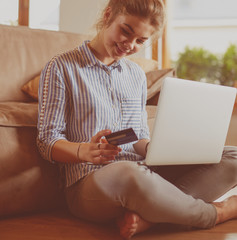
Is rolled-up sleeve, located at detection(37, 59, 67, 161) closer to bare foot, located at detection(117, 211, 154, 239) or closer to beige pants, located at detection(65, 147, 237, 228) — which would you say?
beige pants, located at detection(65, 147, 237, 228)

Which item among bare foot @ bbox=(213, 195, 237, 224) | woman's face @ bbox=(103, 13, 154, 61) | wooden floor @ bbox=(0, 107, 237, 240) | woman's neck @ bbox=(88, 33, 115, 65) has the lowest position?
wooden floor @ bbox=(0, 107, 237, 240)

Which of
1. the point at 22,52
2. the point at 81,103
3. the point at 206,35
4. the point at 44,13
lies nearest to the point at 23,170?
the point at 81,103

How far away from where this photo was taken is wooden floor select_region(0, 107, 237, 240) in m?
1.16

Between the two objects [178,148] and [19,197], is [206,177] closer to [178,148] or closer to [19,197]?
[178,148]

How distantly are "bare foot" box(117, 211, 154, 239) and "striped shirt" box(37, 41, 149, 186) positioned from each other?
0.63 ft

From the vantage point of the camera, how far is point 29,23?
10.1 feet

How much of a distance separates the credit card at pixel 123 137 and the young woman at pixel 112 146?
56mm

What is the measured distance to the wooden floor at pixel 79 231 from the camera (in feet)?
3.81

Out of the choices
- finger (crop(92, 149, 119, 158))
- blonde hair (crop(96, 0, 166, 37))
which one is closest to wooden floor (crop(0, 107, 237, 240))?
finger (crop(92, 149, 119, 158))

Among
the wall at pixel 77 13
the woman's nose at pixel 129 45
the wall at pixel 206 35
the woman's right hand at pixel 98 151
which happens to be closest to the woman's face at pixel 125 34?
the woman's nose at pixel 129 45

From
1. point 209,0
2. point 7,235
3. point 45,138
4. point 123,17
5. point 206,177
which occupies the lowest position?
point 7,235

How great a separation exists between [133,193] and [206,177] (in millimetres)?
355

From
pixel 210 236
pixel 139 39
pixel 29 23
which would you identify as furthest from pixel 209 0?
pixel 210 236

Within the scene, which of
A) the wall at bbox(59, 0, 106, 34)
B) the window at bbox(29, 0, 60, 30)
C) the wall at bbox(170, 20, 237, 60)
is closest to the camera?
the wall at bbox(59, 0, 106, 34)
